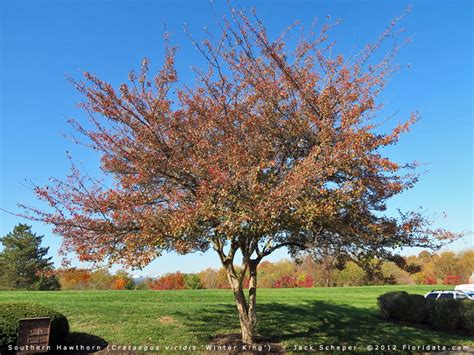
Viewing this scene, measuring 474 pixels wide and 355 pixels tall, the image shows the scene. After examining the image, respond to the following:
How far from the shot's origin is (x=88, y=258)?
8.07 m

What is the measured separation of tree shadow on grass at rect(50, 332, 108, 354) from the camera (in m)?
9.22

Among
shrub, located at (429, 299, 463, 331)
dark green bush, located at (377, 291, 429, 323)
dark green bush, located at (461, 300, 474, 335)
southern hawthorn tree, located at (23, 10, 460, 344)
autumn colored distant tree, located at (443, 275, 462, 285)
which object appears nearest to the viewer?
southern hawthorn tree, located at (23, 10, 460, 344)

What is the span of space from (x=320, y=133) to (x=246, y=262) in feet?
13.6

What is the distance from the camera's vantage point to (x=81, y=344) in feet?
31.5

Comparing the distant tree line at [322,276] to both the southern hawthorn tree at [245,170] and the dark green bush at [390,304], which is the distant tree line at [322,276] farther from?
the southern hawthorn tree at [245,170]

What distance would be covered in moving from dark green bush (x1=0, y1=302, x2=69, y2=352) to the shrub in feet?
43.1

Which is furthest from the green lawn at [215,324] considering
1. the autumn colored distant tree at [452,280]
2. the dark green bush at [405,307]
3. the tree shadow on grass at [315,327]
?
the autumn colored distant tree at [452,280]

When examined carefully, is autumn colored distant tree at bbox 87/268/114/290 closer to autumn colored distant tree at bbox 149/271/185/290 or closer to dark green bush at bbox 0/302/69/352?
autumn colored distant tree at bbox 149/271/185/290

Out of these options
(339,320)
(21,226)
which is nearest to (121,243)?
(339,320)

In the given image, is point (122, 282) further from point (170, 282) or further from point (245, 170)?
point (245, 170)

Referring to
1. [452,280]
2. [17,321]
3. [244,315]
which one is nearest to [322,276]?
[452,280]

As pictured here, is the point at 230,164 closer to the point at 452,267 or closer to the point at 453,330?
the point at 453,330

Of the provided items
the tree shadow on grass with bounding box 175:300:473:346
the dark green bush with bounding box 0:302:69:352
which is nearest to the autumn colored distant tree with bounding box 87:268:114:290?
the tree shadow on grass with bounding box 175:300:473:346

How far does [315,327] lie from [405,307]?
535 cm
